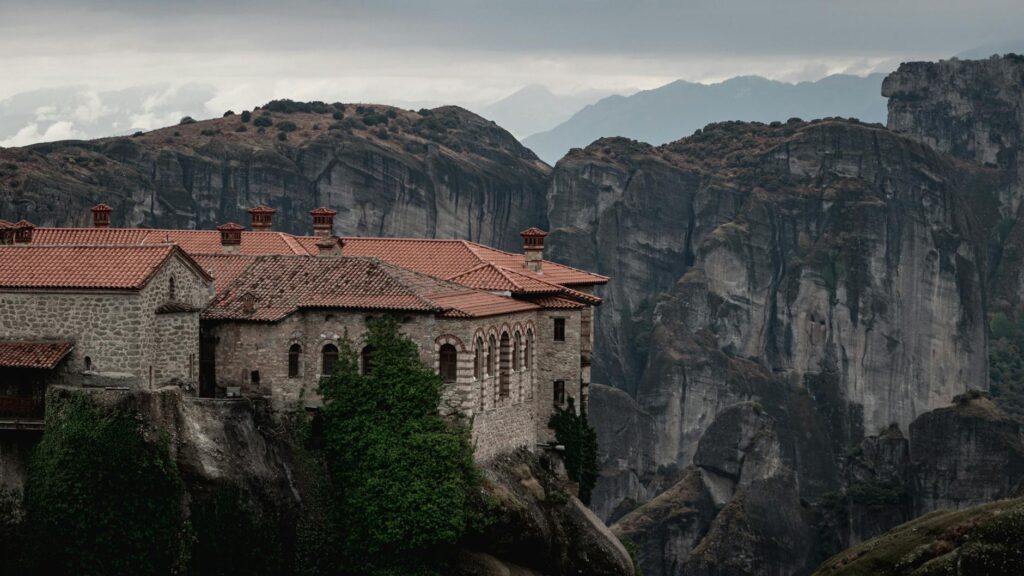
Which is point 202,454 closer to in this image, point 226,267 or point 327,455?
point 327,455

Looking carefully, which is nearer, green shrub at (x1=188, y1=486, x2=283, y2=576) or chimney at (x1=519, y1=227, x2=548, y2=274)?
green shrub at (x1=188, y1=486, x2=283, y2=576)

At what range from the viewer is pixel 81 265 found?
65312 mm

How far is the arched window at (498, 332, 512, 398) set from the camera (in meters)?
72.6

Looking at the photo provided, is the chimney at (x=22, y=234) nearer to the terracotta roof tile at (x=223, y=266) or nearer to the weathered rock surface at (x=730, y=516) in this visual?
the terracotta roof tile at (x=223, y=266)

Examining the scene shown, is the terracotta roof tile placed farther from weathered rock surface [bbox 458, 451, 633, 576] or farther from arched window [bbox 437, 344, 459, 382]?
weathered rock surface [bbox 458, 451, 633, 576]

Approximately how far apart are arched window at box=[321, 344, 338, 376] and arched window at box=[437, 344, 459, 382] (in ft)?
11.2

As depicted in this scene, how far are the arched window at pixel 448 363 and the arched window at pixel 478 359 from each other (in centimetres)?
70

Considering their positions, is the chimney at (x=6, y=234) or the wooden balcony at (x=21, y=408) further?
the chimney at (x=6, y=234)

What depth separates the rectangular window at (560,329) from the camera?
252 feet

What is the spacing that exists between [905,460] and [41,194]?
79.5 meters

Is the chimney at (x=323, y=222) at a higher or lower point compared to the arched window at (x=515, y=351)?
higher

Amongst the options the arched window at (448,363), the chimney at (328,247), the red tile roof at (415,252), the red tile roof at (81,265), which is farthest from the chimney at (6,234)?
the arched window at (448,363)

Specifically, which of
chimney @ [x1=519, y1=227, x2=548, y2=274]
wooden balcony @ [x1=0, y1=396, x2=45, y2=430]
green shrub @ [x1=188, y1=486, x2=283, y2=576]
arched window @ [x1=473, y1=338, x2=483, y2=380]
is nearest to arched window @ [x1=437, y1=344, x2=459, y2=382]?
arched window @ [x1=473, y1=338, x2=483, y2=380]

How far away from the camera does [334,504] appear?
68000 millimetres
